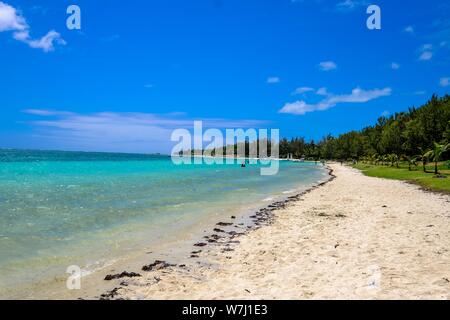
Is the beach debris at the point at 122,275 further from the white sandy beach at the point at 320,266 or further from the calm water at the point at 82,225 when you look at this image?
the calm water at the point at 82,225

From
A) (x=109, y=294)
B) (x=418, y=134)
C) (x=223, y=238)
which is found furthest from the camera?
(x=418, y=134)

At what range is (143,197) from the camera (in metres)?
31.2

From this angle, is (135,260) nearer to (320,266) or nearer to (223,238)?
(223,238)

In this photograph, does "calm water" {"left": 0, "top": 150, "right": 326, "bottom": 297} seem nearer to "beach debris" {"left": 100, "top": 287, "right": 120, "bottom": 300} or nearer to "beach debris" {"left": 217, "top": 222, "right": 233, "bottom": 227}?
"beach debris" {"left": 217, "top": 222, "right": 233, "bottom": 227}

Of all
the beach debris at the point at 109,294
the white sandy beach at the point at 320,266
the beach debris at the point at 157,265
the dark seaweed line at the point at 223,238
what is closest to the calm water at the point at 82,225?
the dark seaweed line at the point at 223,238

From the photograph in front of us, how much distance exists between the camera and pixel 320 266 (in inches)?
423

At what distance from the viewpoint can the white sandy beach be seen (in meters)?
8.69

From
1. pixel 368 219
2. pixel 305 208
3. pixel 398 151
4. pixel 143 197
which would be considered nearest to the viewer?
pixel 368 219

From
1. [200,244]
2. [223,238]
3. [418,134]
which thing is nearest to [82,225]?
[200,244]

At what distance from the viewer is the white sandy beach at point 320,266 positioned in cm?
869

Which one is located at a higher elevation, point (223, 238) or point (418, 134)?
point (418, 134)
